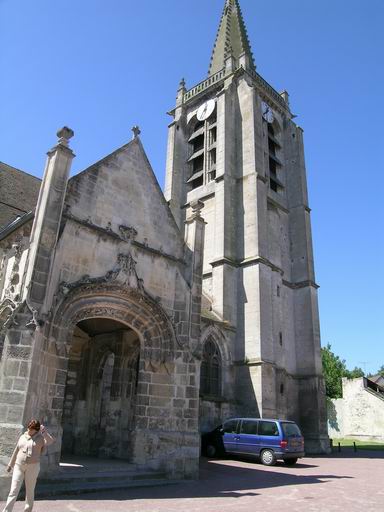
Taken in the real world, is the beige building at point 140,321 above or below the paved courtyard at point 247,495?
above

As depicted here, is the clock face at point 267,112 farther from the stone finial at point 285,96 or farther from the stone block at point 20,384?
the stone block at point 20,384

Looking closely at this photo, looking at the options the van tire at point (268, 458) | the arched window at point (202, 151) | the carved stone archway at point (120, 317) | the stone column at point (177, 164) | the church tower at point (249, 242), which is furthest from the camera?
the stone column at point (177, 164)

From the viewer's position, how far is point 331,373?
153 feet

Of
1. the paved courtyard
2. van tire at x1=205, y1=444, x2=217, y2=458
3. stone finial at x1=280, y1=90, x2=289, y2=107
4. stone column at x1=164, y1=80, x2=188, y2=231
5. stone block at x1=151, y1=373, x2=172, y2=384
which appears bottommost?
the paved courtyard

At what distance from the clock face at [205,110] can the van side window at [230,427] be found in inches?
853

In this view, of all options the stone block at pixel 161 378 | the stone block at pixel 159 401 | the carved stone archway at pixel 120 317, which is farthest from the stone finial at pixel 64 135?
the stone block at pixel 159 401

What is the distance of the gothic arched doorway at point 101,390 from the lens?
12.9 m

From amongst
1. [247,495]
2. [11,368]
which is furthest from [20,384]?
[247,495]

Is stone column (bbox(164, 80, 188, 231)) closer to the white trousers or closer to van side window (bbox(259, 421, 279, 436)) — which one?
van side window (bbox(259, 421, 279, 436))

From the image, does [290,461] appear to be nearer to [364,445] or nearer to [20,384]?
[20,384]

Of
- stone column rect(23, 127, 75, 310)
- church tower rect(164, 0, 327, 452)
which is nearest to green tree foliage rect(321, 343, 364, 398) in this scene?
church tower rect(164, 0, 327, 452)

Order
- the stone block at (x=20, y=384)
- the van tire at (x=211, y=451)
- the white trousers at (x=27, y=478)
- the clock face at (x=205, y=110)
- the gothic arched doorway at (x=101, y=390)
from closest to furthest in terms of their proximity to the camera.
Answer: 1. the white trousers at (x=27, y=478)
2. the stone block at (x=20, y=384)
3. the gothic arched doorway at (x=101, y=390)
4. the van tire at (x=211, y=451)
5. the clock face at (x=205, y=110)

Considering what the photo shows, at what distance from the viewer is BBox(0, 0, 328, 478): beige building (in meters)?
9.38

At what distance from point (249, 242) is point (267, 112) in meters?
12.1
